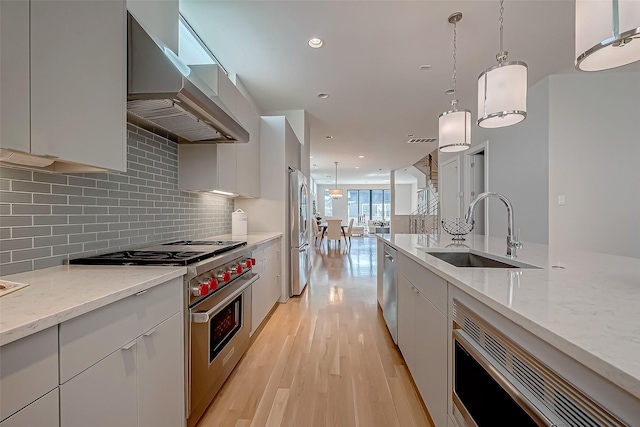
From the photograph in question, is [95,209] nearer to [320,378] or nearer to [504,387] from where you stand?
[320,378]

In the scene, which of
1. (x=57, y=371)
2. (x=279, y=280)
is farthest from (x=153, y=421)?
(x=279, y=280)

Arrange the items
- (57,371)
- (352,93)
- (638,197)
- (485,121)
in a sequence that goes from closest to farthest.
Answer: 1. (57,371)
2. (485,121)
3. (638,197)
4. (352,93)

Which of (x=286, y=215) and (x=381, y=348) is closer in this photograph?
(x=381, y=348)

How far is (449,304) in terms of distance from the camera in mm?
1223

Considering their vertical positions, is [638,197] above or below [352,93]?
below

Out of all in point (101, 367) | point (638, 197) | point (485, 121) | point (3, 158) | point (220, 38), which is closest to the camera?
point (101, 367)

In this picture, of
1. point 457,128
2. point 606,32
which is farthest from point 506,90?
point 606,32

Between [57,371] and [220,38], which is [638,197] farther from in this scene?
[57,371]

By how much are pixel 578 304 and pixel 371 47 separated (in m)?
2.78

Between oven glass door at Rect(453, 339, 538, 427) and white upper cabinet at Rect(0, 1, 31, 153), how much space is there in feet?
5.19

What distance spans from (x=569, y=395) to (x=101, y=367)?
1225mm

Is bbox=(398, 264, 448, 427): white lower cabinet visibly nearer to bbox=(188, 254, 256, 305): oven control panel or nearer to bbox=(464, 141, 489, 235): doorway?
bbox=(188, 254, 256, 305): oven control panel

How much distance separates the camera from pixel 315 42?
2729mm

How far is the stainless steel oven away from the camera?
4.69 ft
